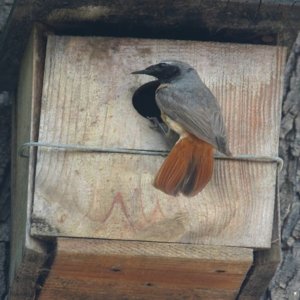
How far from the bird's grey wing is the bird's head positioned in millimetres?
82

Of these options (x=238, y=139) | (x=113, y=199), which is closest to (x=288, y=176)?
(x=238, y=139)

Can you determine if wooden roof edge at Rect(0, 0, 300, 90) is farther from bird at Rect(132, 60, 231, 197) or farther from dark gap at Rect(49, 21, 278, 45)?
bird at Rect(132, 60, 231, 197)

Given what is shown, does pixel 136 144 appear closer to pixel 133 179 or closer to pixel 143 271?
pixel 133 179

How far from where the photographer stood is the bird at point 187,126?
5.18 m

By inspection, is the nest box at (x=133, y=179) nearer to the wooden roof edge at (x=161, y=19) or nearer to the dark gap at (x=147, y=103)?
the wooden roof edge at (x=161, y=19)

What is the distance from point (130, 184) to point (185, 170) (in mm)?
217

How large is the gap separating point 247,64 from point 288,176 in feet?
2.33

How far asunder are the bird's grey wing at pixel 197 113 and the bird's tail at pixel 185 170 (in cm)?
6

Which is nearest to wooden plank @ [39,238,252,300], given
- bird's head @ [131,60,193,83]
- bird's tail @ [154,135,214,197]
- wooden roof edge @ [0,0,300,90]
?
bird's tail @ [154,135,214,197]

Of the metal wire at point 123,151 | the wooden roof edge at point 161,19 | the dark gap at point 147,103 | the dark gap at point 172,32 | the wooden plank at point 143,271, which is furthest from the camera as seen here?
the dark gap at point 147,103

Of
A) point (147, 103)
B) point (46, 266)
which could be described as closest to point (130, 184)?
point (46, 266)

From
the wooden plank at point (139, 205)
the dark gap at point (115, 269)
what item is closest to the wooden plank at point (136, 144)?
the wooden plank at point (139, 205)

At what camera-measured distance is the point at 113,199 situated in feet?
17.0

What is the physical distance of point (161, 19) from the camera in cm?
547
